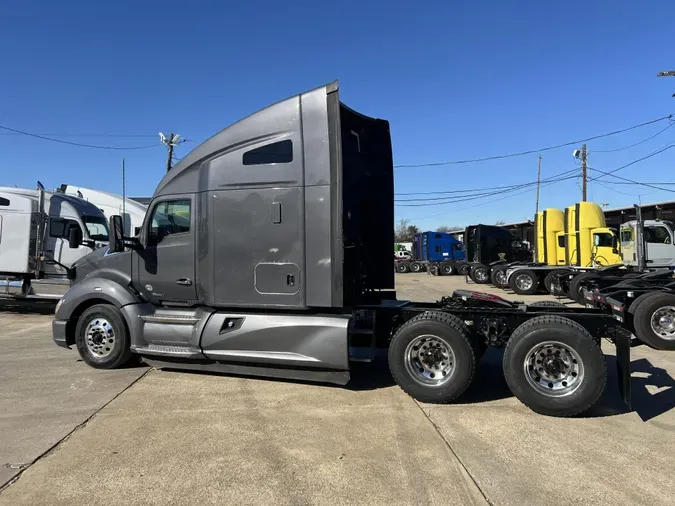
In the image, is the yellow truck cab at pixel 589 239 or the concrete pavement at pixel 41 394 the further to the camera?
the yellow truck cab at pixel 589 239

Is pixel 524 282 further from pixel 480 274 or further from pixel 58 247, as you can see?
pixel 58 247

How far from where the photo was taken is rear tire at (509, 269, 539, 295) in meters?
18.5

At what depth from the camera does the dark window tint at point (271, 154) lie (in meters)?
5.68

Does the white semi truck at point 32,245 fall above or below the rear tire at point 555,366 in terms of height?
above

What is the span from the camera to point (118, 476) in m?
3.55

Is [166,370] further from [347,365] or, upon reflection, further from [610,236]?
[610,236]

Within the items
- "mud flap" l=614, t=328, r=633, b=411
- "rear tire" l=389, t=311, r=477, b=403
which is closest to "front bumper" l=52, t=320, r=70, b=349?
"rear tire" l=389, t=311, r=477, b=403

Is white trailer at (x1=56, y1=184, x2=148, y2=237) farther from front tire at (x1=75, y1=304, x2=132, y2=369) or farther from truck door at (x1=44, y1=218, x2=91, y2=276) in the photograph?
front tire at (x1=75, y1=304, x2=132, y2=369)

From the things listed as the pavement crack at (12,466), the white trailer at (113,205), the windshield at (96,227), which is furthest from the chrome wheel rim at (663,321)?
the white trailer at (113,205)

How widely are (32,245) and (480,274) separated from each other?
21.0m

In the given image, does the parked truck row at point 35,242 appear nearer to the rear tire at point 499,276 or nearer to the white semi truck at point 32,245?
the white semi truck at point 32,245

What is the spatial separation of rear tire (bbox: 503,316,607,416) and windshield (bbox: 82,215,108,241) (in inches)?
465

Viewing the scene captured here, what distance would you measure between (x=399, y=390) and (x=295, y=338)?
147 centimetres

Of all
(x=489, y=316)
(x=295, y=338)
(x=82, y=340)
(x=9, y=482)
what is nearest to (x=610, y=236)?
(x=489, y=316)
